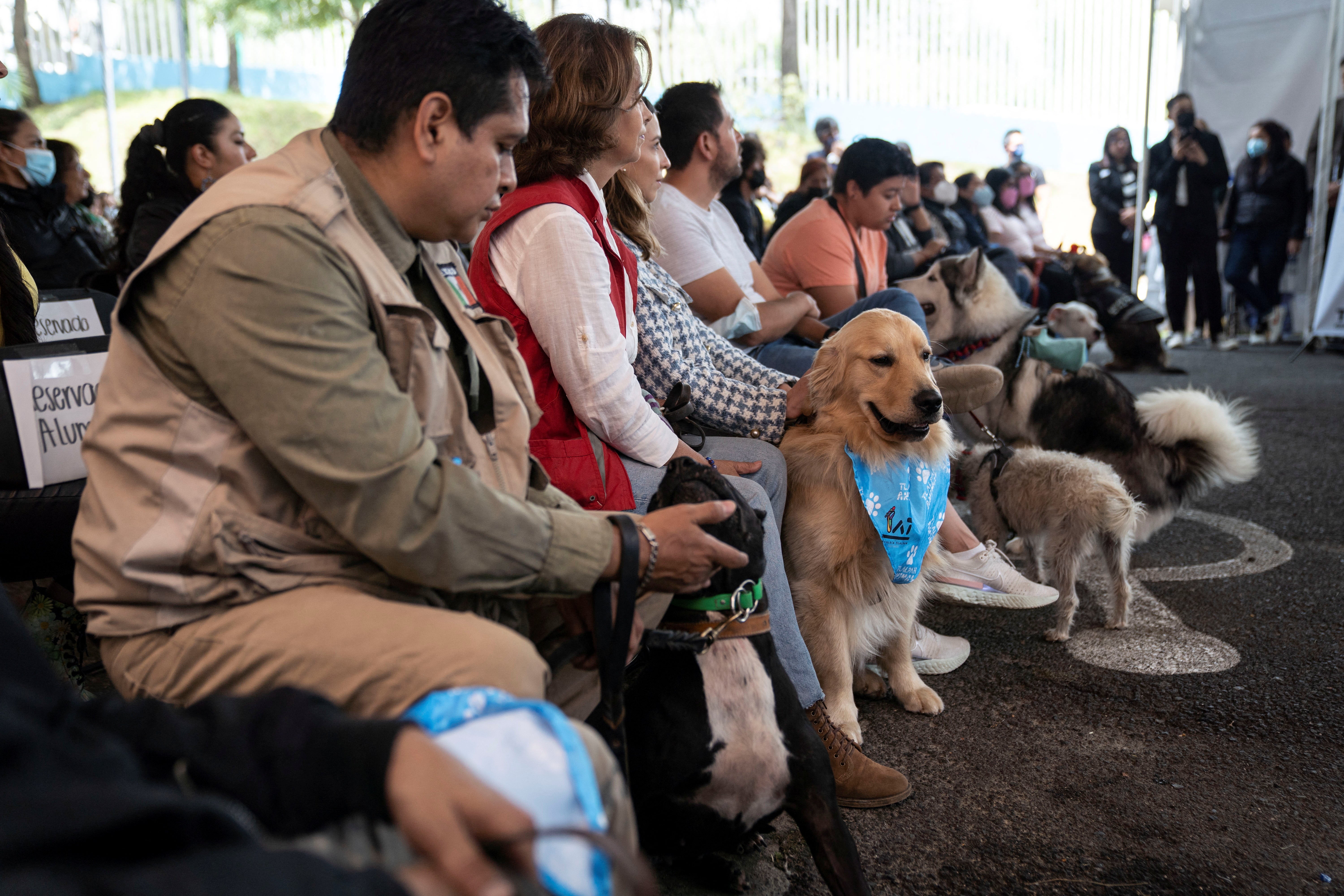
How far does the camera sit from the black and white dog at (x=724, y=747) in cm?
158

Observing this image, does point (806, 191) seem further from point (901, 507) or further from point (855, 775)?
point (855, 775)

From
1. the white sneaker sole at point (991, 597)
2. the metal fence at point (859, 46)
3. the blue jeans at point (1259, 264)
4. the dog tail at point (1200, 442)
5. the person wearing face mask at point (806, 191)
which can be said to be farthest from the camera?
the metal fence at point (859, 46)

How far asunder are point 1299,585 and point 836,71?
17430mm

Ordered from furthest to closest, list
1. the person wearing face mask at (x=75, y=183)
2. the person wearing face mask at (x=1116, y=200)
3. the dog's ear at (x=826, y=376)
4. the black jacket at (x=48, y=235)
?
the person wearing face mask at (x=1116, y=200) < the person wearing face mask at (x=75, y=183) < the black jacket at (x=48, y=235) < the dog's ear at (x=826, y=376)

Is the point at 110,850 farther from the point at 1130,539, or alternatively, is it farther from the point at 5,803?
the point at 1130,539

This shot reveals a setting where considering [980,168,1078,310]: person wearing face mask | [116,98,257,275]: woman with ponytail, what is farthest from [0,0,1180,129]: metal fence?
[116,98,257,275]: woman with ponytail

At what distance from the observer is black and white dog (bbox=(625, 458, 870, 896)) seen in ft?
5.19

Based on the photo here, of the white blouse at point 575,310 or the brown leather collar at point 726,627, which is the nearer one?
the brown leather collar at point 726,627

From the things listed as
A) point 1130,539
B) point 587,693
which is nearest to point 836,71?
point 1130,539

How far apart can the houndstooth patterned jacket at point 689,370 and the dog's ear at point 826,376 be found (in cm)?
9

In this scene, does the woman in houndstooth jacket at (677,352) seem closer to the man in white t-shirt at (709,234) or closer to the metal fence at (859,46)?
the man in white t-shirt at (709,234)

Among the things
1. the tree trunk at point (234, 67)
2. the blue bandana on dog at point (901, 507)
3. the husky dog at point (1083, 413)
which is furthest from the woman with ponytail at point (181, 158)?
the tree trunk at point (234, 67)

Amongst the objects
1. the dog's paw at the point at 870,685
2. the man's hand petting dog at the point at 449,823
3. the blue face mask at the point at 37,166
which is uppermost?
the blue face mask at the point at 37,166

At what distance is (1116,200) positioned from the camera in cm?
1145
